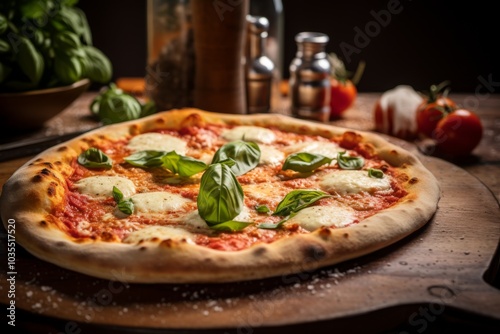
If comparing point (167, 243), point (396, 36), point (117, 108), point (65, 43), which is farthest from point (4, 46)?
point (396, 36)

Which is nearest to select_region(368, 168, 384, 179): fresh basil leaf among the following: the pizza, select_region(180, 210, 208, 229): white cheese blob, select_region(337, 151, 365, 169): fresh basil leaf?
the pizza

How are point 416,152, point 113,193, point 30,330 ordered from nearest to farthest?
1. point 30,330
2. point 113,193
3. point 416,152

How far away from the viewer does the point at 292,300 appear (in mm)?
1922

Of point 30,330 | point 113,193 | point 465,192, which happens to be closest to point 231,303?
point 30,330

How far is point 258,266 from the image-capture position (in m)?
2.03

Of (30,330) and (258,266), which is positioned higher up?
(258,266)

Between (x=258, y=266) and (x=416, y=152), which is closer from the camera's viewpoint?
(x=258, y=266)

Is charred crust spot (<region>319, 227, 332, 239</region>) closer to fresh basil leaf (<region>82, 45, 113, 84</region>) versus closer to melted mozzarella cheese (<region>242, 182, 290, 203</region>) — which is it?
melted mozzarella cheese (<region>242, 182, 290, 203</region>)

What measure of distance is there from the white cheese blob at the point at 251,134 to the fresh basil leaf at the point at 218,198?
960mm

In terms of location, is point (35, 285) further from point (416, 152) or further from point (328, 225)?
point (416, 152)

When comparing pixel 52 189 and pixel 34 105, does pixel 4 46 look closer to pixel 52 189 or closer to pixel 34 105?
pixel 34 105

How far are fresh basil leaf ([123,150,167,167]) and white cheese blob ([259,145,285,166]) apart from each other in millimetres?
439

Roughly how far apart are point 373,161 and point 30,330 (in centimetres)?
176

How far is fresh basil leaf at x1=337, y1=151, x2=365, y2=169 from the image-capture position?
2.97m
